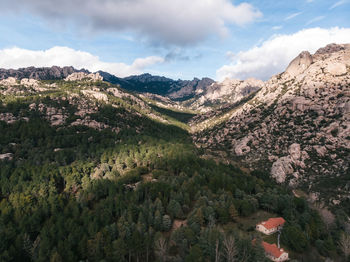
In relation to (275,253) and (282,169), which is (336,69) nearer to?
(282,169)

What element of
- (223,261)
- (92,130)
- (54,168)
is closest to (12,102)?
(92,130)

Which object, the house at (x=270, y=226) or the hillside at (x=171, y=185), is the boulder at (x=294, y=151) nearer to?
the hillside at (x=171, y=185)

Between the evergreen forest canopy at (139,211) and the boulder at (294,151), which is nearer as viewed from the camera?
the evergreen forest canopy at (139,211)

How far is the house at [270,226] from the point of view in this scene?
59.9 m

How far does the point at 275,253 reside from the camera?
49.0 m

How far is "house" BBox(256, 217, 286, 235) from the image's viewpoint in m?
59.9

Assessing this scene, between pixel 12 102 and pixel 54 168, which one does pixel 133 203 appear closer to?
pixel 54 168

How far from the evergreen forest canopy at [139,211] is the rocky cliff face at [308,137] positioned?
2884 cm

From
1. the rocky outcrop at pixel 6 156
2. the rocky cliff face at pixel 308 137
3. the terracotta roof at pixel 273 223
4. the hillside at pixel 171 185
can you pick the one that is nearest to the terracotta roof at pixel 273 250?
the hillside at pixel 171 185

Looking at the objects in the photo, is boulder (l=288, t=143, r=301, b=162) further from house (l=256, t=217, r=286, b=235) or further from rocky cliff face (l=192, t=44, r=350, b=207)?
house (l=256, t=217, r=286, b=235)

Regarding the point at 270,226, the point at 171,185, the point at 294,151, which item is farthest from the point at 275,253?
the point at 294,151

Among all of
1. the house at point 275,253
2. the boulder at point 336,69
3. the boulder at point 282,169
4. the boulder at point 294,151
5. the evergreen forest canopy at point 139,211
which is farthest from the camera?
the boulder at point 336,69

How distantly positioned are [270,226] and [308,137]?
106m

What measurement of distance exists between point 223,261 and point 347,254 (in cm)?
3477
